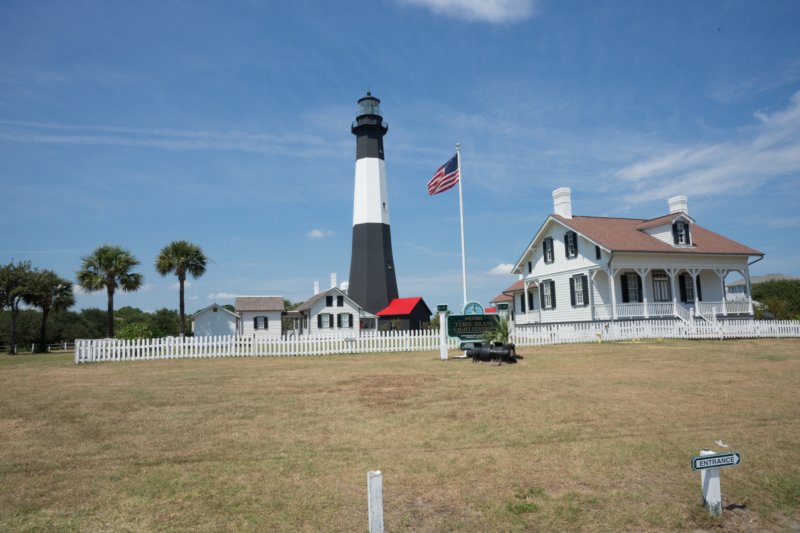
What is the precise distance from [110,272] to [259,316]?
12.2 meters

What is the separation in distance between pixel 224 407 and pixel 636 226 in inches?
1216

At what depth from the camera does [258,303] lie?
46.6 m

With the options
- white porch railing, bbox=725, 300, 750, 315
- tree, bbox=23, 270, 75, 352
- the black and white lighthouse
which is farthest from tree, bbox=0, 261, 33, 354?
white porch railing, bbox=725, 300, 750, 315

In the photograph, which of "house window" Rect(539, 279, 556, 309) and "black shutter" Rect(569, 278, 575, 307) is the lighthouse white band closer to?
"house window" Rect(539, 279, 556, 309)

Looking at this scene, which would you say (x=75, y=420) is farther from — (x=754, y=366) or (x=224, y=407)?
(x=754, y=366)

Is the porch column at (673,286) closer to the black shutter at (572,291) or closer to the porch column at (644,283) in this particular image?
the porch column at (644,283)

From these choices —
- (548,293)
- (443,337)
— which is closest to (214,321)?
(548,293)

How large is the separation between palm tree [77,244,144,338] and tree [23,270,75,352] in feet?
11.5

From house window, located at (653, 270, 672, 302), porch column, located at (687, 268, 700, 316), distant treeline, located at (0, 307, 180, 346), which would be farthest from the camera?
distant treeline, located at (0, 307, 180, 346)

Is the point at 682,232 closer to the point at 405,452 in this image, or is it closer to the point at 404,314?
the point at 404,314

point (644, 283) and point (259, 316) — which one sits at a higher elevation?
point (644, 283)

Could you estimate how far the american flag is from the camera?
73.0ft

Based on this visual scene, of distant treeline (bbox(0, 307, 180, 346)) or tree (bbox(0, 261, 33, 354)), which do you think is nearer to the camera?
tree (bbox(0, 261, 33, 354))

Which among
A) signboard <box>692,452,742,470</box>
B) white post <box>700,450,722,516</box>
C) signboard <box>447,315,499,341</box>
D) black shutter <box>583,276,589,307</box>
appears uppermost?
black shutter <box>583,276,589,307</box>
